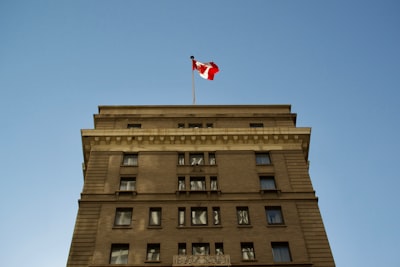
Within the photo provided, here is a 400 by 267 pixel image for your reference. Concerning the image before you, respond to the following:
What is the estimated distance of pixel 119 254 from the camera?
111ft

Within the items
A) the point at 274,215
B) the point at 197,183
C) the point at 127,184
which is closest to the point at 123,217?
the point at 127,184

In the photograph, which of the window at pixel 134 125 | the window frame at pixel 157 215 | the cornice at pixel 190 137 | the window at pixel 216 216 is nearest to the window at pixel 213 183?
the window at pixel 216 216

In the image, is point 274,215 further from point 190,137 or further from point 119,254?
point 119,254

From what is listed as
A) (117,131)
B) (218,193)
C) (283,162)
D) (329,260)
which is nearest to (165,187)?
(218,193)

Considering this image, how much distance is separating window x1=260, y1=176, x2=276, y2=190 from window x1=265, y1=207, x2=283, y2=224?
2489 mm

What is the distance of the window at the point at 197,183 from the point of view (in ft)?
129

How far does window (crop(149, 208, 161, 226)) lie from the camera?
118 feet

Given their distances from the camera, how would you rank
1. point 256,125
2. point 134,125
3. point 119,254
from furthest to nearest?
point 256,125 < point 134,125 < point 119,254

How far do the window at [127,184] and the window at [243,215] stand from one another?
30.6ft

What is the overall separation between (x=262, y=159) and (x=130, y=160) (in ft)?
40.8

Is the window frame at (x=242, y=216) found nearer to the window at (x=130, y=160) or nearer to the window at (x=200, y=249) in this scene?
the window at (x=200, y=249)

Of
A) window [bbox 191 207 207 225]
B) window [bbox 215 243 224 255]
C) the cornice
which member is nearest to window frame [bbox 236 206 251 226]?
window [bbox 215 243 224 255]

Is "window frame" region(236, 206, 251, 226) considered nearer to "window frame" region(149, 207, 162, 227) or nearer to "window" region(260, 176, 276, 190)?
"window" region(260, 176, 276, 190)

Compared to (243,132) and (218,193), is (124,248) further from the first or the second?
(243,132)
